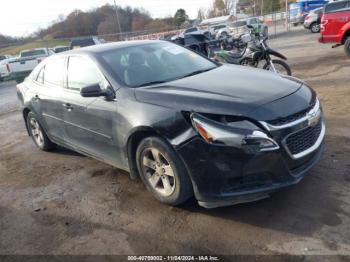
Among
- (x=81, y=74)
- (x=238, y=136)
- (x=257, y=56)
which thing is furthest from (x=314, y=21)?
(x=238, y=136)

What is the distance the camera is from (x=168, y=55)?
4625mm

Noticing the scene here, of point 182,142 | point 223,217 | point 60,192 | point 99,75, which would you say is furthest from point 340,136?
point 60,192

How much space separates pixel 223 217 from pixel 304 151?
975mm

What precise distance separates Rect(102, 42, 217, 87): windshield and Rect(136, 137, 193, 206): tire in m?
0.80

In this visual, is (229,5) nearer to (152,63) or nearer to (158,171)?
(152,63)

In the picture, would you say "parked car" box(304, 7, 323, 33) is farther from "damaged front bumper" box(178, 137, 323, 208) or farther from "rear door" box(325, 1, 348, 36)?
"damaged front bumper" box(178, 137, 323, 208)

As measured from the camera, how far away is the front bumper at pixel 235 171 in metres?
2.97

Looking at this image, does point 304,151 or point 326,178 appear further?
point 326,178

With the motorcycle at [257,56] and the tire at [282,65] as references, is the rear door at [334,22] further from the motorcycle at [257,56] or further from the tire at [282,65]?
the tire at [282,65]

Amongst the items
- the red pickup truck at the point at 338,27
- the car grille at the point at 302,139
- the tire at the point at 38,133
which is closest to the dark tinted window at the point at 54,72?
the tire at the point at 38,133

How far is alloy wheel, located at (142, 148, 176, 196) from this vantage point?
3486mm

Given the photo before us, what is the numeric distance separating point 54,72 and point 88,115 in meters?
1.33

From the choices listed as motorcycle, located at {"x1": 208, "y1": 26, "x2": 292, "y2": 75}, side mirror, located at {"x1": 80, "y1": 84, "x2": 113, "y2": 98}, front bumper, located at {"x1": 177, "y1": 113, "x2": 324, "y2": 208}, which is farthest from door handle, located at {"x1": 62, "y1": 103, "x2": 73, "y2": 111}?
motorcycle, located at {"x1": 208, "y1": 26, "x2": 292, "y2": 75}

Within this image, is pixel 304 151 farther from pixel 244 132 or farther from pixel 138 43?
pixel 138 43
